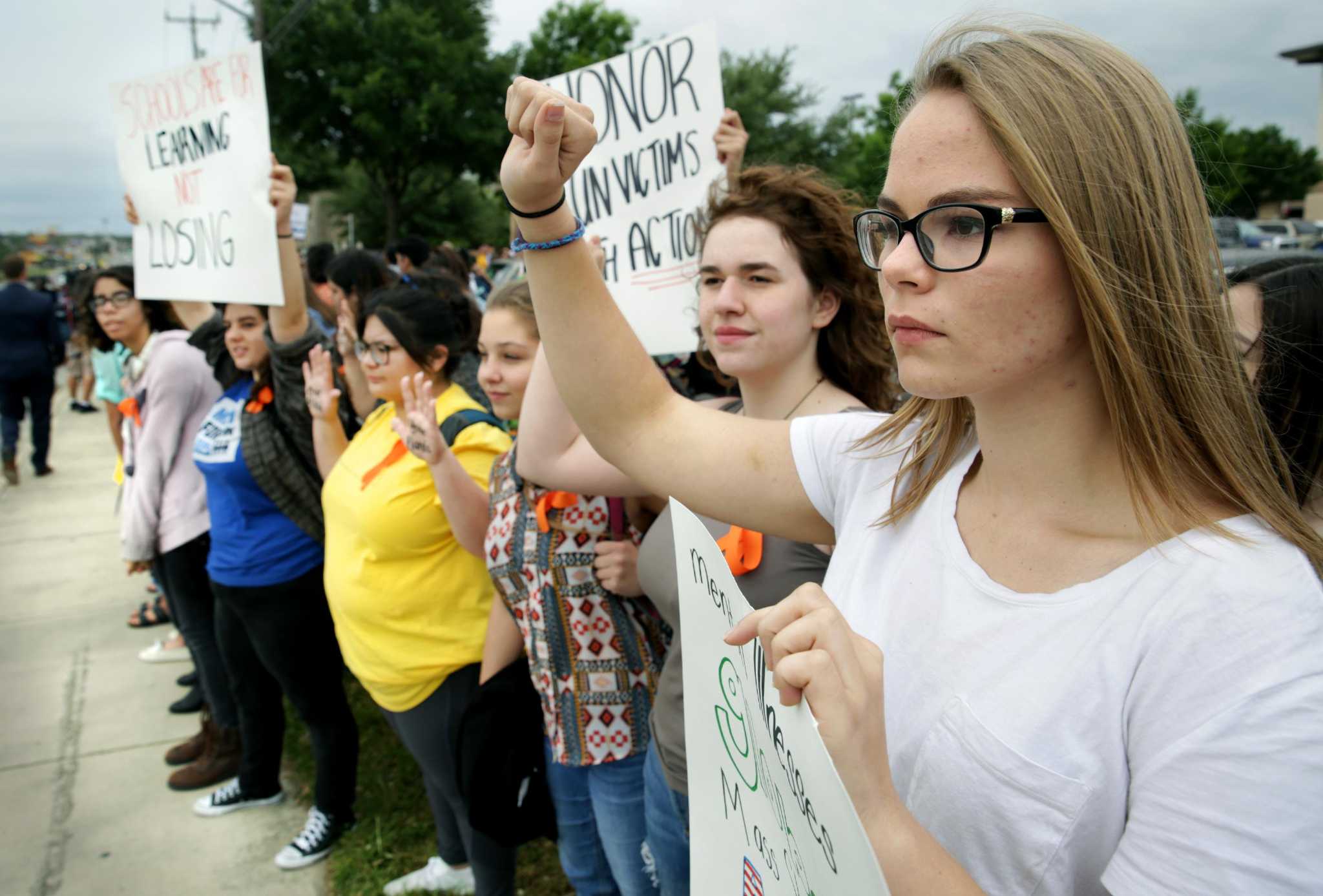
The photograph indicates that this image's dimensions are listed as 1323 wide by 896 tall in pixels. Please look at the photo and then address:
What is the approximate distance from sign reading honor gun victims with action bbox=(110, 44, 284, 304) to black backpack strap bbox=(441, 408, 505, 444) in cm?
85

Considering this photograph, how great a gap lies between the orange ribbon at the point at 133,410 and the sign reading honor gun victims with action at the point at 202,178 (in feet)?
1.51

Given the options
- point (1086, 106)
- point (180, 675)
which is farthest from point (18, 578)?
point (1086, 106)

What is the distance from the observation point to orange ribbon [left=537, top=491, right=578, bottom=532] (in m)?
2.28

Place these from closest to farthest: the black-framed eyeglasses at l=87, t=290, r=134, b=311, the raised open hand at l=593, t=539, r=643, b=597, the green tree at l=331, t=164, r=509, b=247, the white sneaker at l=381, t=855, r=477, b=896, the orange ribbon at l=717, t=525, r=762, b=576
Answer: the orange ribbon at l=717, t=525, r=762, b=576 < the raised open hand at l=593, t=539, r=643, b=597 < the white sneaker at l=381, t=855, r=477, b=896 < the black-framed eyeglasses at l=87, t=290, r=134, b=311 < the green tree at l=331, t=164, r=509, b=247

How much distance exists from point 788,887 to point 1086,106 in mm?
831

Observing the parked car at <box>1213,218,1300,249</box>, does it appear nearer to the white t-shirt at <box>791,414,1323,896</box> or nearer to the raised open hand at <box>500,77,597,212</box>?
the raised open hand at <box>500,77,597,212</box>

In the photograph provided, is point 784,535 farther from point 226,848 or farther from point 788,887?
point 226,848

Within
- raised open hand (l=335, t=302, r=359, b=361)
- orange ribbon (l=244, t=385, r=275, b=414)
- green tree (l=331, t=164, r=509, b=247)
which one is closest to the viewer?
orange ribbon (l=244, t=385, r=275, b=414)

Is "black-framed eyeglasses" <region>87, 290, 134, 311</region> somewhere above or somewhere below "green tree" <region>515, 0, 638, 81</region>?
below

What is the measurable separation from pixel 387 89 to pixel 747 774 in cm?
3256

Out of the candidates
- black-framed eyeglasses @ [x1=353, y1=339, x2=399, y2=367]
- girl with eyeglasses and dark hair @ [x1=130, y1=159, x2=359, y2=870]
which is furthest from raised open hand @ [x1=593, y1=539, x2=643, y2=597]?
girl with eyeglasses and dark hair @ [x1=130, y1=159, x2=359, y2=870]

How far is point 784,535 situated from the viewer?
140cm

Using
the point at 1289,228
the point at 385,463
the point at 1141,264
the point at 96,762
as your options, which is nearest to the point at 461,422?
the point at 385,463

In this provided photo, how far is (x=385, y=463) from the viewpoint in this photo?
2709 millimetres
